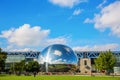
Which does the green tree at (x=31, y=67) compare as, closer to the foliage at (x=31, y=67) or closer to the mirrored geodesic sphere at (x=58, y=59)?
the foliage at (x=31, y=67)

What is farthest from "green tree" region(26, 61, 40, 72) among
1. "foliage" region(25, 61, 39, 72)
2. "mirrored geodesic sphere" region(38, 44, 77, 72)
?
"mirrored geodesic sphere" region(38, 44, 77, 72)

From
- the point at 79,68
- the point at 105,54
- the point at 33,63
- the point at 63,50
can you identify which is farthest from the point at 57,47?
the point at 105,54

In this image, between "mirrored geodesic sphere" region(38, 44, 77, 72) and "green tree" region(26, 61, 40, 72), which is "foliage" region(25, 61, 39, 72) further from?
"mirrored geodesic sphere" region(38, 44, 77, 72)

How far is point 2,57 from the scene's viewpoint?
83812 mm

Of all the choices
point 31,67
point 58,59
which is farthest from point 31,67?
point 58,59

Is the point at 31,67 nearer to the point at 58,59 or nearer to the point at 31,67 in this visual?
the point at 31,67

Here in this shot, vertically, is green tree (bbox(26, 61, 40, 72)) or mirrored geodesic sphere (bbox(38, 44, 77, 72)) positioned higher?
mirrored geodesic sphere (bbox(38, 44, 77, 72))

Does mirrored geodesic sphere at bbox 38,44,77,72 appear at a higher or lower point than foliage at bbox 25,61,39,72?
higher

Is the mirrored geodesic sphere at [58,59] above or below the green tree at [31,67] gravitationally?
above

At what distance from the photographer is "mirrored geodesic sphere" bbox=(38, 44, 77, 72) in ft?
487

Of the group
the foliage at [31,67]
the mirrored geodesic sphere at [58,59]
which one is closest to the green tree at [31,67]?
the foliage at [31,67]

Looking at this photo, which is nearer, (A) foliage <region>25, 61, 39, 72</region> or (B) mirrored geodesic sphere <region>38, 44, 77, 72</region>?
(A) foliage <region>25, 61, 39, 72</region>

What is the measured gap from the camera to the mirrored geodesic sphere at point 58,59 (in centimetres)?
14838

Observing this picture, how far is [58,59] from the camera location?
150 m
